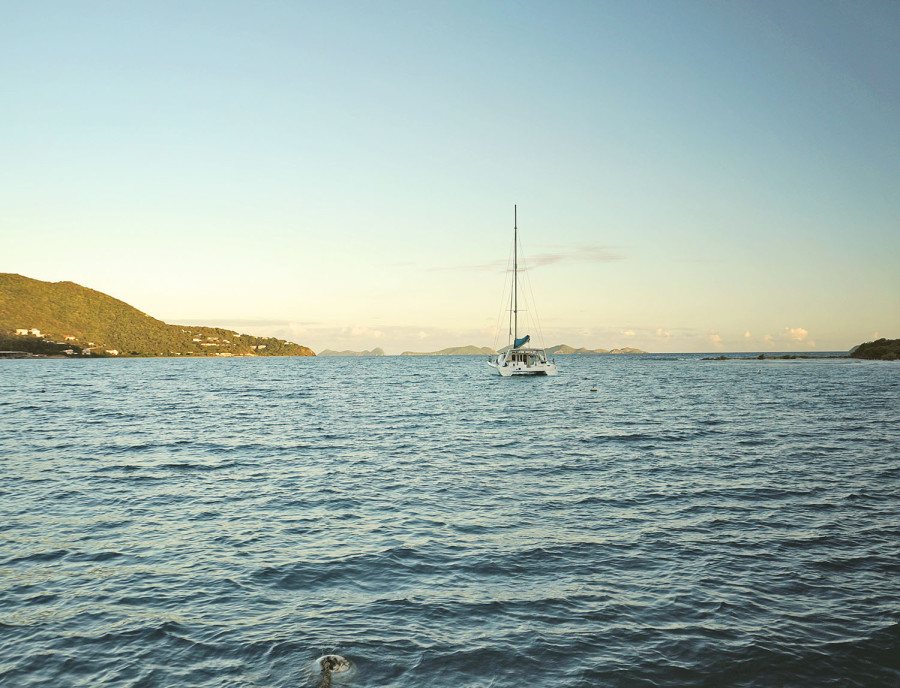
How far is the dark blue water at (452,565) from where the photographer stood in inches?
333

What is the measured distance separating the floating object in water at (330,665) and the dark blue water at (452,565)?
0.65 feet

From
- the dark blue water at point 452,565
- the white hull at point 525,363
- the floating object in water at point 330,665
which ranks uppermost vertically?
the white hull at point 525,363

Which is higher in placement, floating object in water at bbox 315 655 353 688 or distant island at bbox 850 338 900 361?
distant island at bbox 850 338 900 361

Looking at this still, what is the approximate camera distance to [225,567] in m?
12.4

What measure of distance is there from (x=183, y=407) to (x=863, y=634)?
174 feet

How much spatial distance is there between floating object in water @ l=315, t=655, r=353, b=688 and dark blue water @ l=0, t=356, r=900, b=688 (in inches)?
7.8

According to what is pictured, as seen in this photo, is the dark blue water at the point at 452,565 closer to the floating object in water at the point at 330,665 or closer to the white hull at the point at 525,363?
the floating object in water at the point at 330,665

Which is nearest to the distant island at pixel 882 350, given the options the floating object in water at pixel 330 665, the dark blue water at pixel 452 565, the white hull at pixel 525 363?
the white hull at pixel 525 363

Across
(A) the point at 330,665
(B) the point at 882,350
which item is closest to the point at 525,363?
(A) the point at 330,665

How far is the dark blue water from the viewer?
846 centimetres

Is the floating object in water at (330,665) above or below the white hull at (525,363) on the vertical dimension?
below

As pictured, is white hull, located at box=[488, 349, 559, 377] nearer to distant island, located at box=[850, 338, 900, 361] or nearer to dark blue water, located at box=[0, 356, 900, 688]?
dark blue water, located at box=[0, 356, 900, 688]

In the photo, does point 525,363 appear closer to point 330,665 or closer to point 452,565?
point 452,565

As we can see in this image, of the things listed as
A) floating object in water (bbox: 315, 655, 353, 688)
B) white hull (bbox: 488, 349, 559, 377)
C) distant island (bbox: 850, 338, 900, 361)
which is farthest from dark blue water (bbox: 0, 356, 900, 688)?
distant island (bbox: 850, 338, 900, 361)
